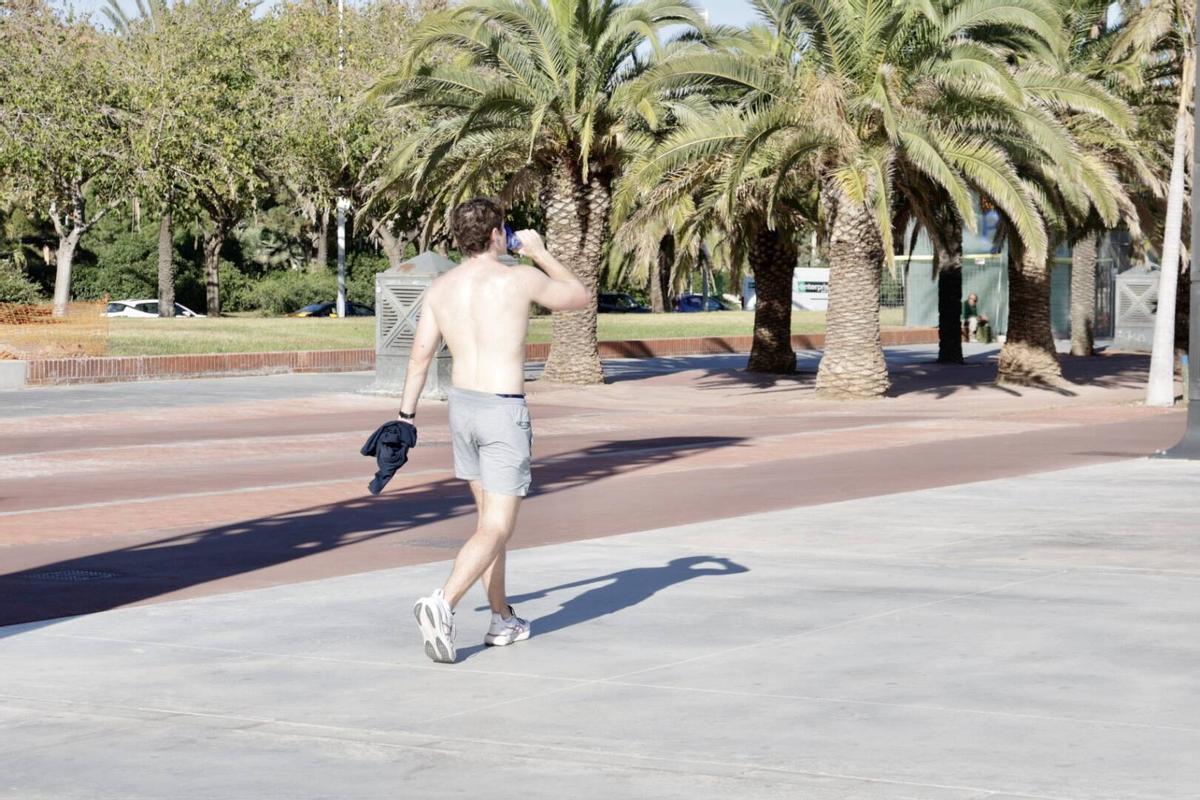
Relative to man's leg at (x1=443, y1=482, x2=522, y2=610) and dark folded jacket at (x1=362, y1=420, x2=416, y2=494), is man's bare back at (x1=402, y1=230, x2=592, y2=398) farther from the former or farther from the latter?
man's leg at (x1=443, y1=482, x2=522, y2=610)

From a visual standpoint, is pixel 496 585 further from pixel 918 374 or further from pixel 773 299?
pixel 918 374

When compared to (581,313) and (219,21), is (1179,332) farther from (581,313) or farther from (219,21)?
(219,21)

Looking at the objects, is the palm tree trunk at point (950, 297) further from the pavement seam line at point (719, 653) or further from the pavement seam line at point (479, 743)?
the pavement seam line at point (479, 743)

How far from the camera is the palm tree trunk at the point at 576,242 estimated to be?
3005 centimetres

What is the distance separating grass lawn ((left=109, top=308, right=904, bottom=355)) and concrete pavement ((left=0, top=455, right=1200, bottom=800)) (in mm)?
22722

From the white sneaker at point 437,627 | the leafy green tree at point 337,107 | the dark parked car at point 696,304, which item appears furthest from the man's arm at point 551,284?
the dark parked car at point 696,304

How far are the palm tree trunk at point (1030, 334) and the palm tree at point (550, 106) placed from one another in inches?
285

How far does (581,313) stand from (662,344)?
1146 centimetres

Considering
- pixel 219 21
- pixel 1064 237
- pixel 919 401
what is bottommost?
pixel 919 401

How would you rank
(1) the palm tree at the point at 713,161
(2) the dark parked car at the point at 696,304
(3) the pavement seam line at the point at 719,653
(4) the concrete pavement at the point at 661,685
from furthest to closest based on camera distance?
(2) the dark parked car at the point at 696,304 < (1) the palm tree at the point at 713,161 < (3) the pavement seam line at the point at 719,653 < (4) the concrete pavement at the point at 661,685

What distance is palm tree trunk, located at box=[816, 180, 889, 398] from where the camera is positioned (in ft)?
89.6

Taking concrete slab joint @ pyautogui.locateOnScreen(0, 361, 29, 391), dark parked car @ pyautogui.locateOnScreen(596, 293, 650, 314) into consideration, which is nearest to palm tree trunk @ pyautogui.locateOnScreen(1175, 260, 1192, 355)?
concrete slab joint @ pyautogui.locateOnScreen(0, 361, 29, 391)

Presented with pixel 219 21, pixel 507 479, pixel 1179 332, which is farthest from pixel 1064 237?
pixel 219 21

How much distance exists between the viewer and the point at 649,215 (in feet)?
91.4
